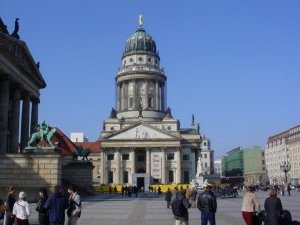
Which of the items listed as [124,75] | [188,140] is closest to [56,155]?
[188,140]

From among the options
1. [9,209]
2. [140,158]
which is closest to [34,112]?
[9,209]

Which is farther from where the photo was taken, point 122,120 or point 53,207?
point 122,120

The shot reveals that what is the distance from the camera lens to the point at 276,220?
1355 centimetres

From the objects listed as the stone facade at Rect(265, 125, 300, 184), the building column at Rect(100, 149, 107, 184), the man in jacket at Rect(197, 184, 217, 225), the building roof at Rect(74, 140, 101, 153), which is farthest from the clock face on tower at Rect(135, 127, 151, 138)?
the man in jacket at Rect(197, 184, 217, 225)

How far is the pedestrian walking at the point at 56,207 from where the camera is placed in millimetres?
14805

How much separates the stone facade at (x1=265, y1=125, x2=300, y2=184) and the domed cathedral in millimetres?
34783

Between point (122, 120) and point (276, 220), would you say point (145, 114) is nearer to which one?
point (122, 120)

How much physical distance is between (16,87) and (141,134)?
71994mm

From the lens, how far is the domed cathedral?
12175 centimetres

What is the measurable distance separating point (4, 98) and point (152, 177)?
76.4 metres

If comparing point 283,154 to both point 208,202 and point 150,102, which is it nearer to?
point 150,102

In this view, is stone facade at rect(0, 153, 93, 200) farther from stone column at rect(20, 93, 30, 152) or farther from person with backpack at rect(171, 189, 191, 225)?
person with backpack at rect(171, 189, 191, 225)

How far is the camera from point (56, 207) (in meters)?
14.9

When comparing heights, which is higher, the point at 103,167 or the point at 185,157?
the point at 185,157
